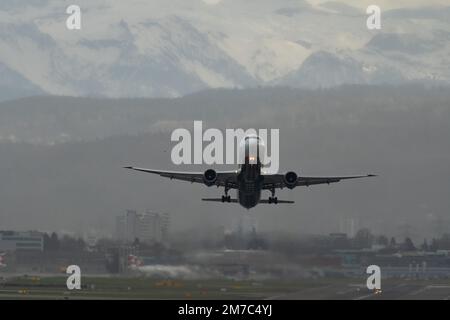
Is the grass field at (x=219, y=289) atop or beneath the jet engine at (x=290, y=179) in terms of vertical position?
beneath

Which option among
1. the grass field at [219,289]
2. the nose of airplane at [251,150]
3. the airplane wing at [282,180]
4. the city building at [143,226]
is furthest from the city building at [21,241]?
the nose of airplane at [251,150]

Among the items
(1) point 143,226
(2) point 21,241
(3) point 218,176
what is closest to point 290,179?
(3) point 218,176

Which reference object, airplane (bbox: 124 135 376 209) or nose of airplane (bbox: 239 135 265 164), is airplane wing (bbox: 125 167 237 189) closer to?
airplane (bbox: 124 135 376 209)

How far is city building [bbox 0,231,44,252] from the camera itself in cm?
15312

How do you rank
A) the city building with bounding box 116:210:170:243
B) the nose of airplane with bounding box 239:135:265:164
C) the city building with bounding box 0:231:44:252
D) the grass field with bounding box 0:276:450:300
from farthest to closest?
the city building with bounding box 0:231:44:252
the city building with bounding box 116:210:170:243
the grass field with bounding box 0:276:450:300
the nose of airplane with bounding box 239:135:265:164

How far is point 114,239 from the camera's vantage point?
151250 millimetres

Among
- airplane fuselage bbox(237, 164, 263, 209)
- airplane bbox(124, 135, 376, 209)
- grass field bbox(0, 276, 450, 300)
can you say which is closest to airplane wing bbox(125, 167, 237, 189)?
airplane bbox(124, 135, 376, 209)

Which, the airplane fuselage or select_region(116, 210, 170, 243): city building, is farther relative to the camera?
select_region(116, 210, 170, 243): city building

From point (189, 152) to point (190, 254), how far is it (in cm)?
5077

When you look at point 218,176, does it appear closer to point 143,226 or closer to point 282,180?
point 282,180

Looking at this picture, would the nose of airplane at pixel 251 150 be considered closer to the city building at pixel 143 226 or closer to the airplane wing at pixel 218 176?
the airplane wing at pixel 218 176

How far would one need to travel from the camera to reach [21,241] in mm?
156250

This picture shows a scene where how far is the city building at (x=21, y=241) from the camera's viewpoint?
15312cm
